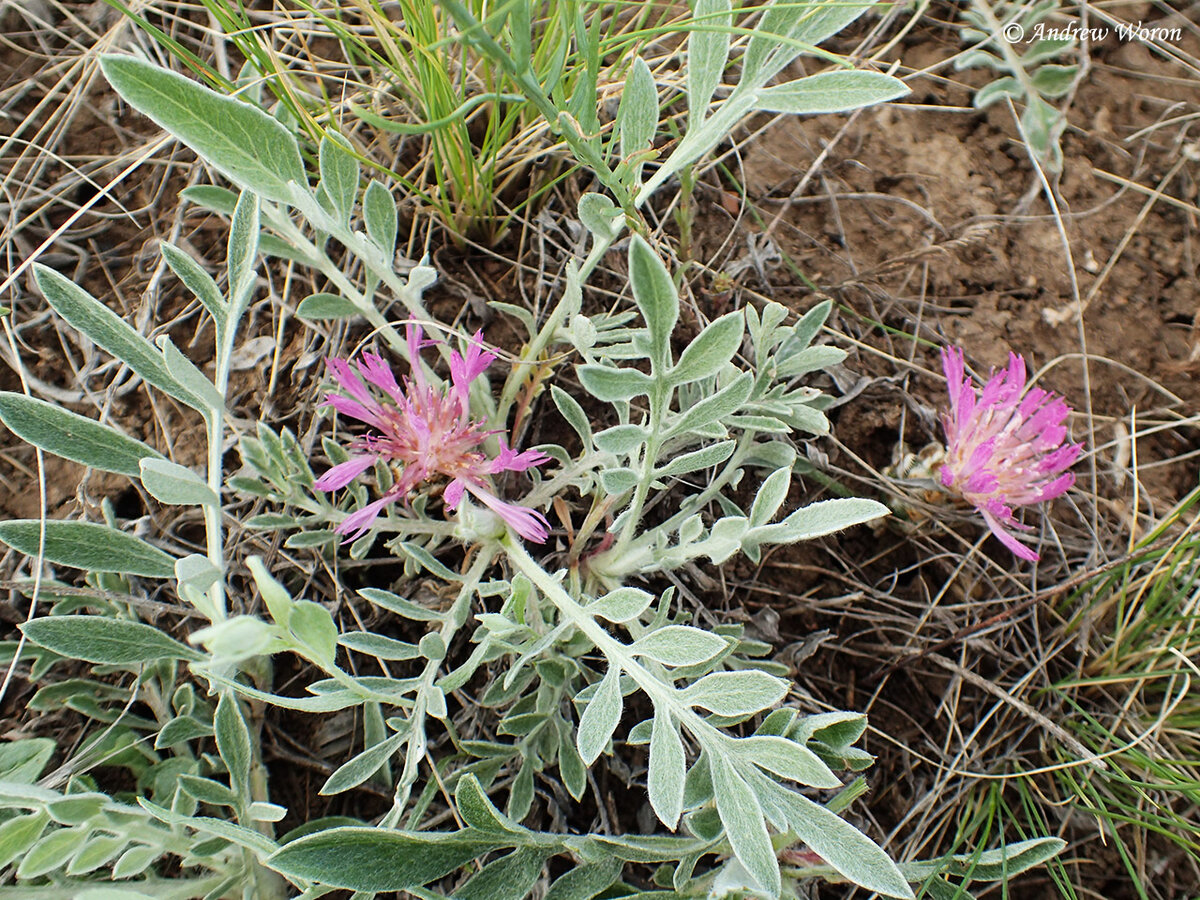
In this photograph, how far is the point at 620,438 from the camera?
41.2 inches

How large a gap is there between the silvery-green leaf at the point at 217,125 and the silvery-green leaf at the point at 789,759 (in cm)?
84

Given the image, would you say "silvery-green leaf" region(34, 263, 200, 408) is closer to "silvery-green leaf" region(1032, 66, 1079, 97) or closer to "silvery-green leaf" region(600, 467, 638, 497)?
"silvery-green leaf" region(600, 467, 638, 497)

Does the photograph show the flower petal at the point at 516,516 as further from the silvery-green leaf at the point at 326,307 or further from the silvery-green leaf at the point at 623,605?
the silvery-green leaf at the point at 326,307

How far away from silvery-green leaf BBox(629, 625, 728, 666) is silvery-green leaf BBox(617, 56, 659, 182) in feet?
1.86

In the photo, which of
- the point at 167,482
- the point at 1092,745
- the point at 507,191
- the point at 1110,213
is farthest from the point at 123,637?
the point at 1110,213

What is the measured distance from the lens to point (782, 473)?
1142 millimetres

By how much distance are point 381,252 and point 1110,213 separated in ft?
5.50

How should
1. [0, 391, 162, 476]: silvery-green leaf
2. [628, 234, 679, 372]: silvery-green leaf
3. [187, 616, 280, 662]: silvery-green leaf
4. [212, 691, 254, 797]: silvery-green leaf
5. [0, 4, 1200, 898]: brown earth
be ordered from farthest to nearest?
1. [0, 4, 1200, 898]: brown earth
2. [212, 691, 254, 797]: silvery-green leaf
3. [0, 391, 162, 476]: silvery-green leaf
4. [628, 234, 679, 372]: silvery-green leaf
5. [187, 616, 280, 662]: silvery-green leaf

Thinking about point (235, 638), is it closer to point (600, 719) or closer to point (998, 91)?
point (600, 719)

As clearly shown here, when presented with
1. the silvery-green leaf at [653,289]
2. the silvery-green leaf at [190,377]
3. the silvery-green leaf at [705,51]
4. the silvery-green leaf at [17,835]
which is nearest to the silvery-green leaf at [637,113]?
the silvery-green leaf at [705,51]

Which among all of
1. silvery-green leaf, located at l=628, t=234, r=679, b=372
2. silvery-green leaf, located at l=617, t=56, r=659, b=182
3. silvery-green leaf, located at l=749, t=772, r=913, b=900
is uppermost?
silvery-green leaf, located at l=617, t=56, r=659, b=182

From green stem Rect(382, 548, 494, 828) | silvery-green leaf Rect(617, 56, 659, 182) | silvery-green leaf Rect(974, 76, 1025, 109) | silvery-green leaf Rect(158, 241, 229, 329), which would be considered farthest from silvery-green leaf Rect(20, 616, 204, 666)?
silvery-green leaf Rect(974, 76, 1025, 109)

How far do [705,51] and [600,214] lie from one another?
0.26 metres

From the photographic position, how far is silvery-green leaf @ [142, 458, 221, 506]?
2.97 feet
